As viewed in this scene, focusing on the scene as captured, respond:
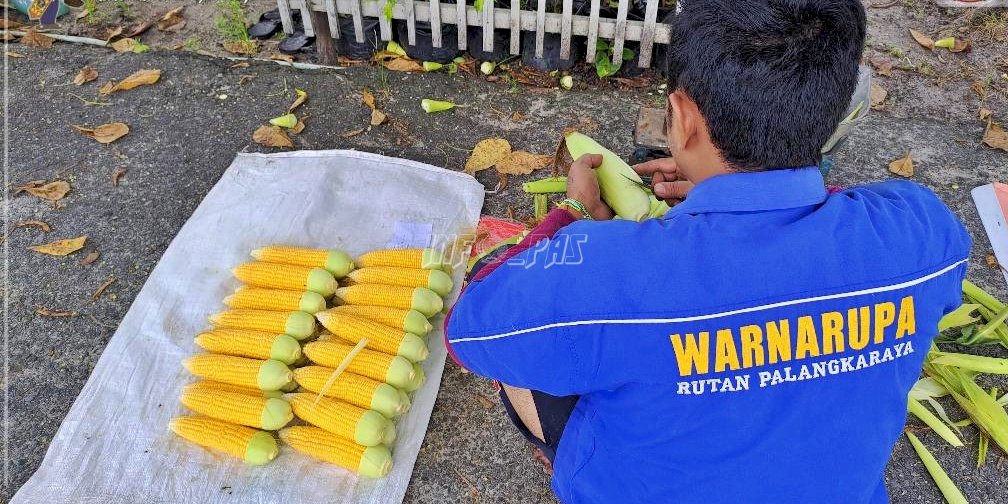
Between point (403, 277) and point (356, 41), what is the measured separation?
2375 mm

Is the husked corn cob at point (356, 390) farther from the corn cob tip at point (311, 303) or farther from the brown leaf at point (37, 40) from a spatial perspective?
the brown leaf at point (37, 40)

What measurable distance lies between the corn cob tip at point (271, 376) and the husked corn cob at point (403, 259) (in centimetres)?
65

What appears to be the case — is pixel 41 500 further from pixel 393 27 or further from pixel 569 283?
pixel 393 27

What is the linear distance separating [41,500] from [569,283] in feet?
7.03

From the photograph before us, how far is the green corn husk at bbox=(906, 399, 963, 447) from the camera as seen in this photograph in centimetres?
249

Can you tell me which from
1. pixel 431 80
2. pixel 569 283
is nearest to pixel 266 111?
pixel 431 80

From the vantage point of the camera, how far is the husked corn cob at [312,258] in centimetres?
294

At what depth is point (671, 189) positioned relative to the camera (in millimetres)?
2510

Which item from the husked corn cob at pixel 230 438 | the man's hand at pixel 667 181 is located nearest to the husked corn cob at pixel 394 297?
the husked corn cob at pixel 230 438

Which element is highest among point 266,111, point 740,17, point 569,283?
point 740,17

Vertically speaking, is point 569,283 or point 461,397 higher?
point 569,283

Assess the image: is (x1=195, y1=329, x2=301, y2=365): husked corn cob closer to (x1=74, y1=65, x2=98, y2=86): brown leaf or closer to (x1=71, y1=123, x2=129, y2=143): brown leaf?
(x1=71, y1=123, x2=129, y2=143): brown leaf

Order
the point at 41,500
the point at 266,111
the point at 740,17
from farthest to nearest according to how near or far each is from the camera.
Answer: the point at 266,111 → the point at 41,500 → the point at 740,17

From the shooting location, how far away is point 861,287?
1.30 metres
